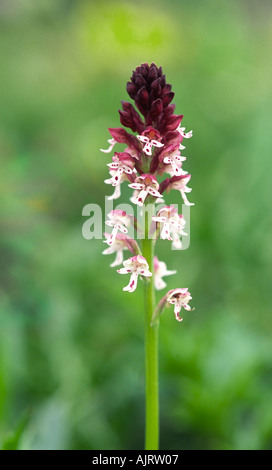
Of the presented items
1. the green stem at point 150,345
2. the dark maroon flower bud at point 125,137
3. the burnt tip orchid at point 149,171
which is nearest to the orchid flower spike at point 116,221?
the burnt tip orchid at point 149,171

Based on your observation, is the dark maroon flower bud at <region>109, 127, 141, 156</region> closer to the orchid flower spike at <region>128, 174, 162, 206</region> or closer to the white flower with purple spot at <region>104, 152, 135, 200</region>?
the white flower with purple spot at <region>104, 152, 135, 200</region>

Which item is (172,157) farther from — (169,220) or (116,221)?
(116,221)

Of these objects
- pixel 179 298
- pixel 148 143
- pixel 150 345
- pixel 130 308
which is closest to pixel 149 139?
pixel 148 143

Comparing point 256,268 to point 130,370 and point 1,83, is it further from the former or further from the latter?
point 1,83

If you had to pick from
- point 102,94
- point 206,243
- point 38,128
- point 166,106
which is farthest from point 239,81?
point 166,106

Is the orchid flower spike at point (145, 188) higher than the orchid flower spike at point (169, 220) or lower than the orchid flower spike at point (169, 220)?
higher

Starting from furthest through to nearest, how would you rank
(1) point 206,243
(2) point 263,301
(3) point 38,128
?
(3) point 38,128, (1) point 206,243, (2) point 263,301

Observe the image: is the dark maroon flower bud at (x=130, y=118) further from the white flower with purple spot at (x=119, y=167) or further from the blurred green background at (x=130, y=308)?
the blurred green background at (x=130, y=308)
